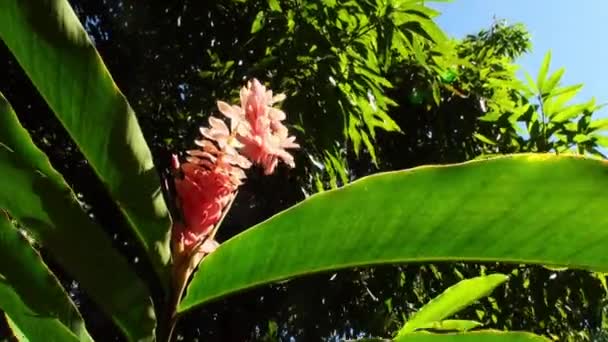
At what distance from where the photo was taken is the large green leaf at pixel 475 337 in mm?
749

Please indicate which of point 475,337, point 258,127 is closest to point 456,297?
point 475,337

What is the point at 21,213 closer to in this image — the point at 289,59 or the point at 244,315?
the point at 289,59

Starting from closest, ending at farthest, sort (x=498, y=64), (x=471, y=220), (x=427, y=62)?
(x=471, y=220)
(x=427, y=62)
(x=498, y=64)

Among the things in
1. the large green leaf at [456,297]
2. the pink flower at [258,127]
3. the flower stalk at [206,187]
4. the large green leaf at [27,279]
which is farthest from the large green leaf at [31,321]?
the large green leaf at [456,297]

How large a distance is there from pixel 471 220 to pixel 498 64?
4451 millimetres

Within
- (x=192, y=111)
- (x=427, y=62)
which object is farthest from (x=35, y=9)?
(x=427, y=62)

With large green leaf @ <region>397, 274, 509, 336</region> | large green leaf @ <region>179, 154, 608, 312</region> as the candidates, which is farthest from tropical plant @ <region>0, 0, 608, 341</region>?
large green leaf @ <region>397, 274, 509, 336</region>

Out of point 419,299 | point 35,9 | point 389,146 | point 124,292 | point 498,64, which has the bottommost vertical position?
point 419,299

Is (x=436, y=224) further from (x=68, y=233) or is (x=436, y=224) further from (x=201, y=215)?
(x=68, y=233)

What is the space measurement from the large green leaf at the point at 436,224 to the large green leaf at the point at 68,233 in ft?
0.17

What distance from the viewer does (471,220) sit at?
0.69m

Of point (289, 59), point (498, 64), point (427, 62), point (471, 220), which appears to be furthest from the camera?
point (498, 64)

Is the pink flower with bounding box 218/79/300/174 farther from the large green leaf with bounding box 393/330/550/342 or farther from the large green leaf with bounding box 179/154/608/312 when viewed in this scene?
the large green leaf with bounding box 393/330/550/342

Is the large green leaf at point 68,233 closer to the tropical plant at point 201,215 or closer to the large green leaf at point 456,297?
the tropical plant at point 201,215
